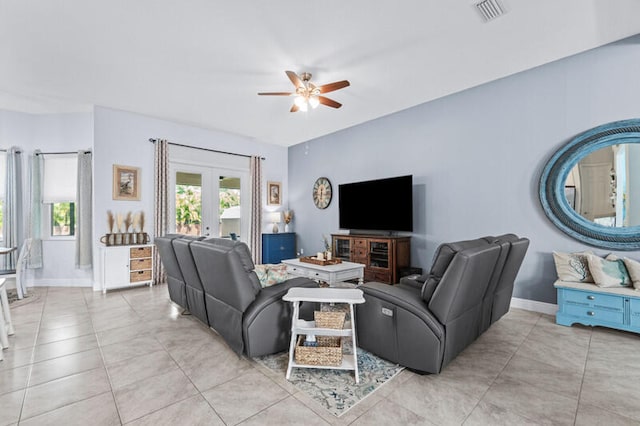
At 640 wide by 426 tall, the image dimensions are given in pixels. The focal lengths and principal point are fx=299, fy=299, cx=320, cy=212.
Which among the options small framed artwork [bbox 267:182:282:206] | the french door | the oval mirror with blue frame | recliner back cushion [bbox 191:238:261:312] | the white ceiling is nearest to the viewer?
recliner back cushion [bbox 191:238:261:312]

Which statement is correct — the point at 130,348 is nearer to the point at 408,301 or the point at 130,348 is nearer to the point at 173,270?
the point at 173,270

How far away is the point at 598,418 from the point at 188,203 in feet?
19.9

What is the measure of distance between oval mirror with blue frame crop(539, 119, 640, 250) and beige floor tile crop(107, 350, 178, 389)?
422 cm

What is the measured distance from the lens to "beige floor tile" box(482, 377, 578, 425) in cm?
173

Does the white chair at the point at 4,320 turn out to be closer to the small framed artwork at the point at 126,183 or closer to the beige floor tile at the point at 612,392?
the small framed artwork at the point at 126,183

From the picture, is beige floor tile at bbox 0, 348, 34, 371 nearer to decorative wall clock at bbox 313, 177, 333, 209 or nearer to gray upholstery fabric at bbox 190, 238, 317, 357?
gray upholstery fabric at bbox 190, 238, 317, 357

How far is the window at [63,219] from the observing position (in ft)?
17.6

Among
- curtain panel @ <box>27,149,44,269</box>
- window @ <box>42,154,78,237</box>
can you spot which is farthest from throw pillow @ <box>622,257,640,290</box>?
curtain panel @ <box>27,149,44,269</box>

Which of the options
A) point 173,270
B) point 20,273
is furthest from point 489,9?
point 20,273

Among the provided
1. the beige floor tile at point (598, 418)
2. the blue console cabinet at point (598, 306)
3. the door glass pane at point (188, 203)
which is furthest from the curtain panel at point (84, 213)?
the blue console cabinet at point (598, 306)

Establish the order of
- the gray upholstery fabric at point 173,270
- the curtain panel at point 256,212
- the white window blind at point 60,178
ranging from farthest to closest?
the curtain panel at point 256,212 → the white window blind at point 60,178 → the gray upholstery fabric at point 173,270

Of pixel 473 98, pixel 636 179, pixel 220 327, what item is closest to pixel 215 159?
pixel 220 327

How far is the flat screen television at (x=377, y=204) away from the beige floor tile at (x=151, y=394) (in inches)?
144

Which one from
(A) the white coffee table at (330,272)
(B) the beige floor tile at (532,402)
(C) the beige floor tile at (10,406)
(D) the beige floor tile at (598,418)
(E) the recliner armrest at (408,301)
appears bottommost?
(D) the beige floor tile at (598,418)
